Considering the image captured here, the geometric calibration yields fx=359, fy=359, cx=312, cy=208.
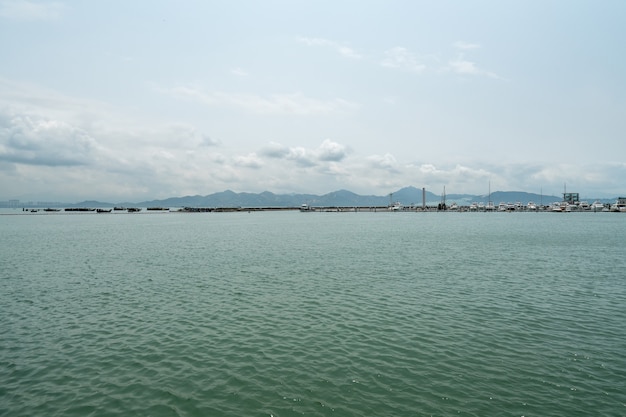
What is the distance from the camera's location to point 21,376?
15.9 m

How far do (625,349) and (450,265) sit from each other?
2526cm

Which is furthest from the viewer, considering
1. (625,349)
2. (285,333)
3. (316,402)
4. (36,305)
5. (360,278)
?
(360,278)

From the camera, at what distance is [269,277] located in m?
37.5

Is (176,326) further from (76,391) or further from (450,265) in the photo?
(450,265)

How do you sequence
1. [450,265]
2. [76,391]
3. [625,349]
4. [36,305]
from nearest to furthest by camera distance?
[76,391] < [625,349] < [36,305] < [450,265]

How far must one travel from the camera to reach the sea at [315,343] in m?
13.8

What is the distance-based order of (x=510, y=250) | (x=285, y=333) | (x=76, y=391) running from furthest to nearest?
1. (x=510, y=250)
2. (x=285, y=333)
3. (x=76, y=391)

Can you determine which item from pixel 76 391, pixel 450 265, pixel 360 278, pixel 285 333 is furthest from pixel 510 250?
pixel 76 391

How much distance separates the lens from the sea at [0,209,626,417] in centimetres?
1380

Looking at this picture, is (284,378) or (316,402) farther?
(284,378)

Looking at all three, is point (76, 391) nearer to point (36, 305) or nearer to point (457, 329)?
point (36, 305)

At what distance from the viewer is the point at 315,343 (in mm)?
19516

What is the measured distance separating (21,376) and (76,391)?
138 inches

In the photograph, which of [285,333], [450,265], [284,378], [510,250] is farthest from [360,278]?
[510,250]
